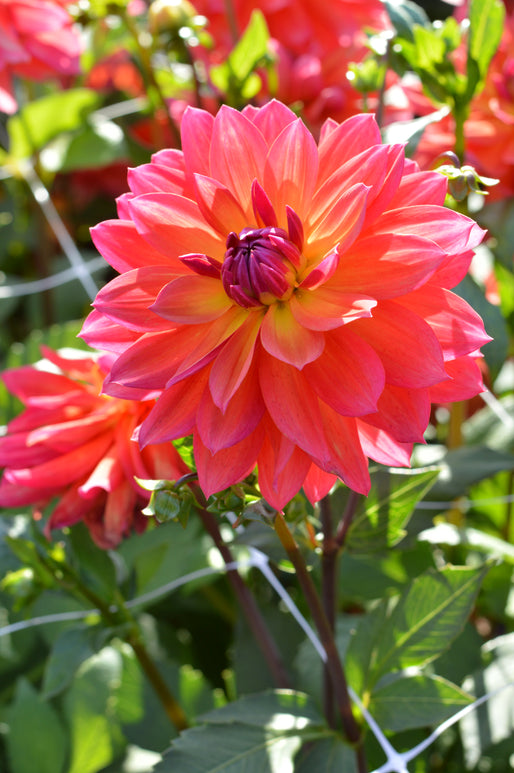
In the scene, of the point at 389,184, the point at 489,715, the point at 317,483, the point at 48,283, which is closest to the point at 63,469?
the point at 317,483

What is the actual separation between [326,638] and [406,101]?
1.89 feet

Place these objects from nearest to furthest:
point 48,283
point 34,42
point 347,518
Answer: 1. point 347,518
2. point 34,42
3. point 48,283

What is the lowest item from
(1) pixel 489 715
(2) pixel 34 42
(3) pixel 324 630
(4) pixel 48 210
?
(1) pixel 489 715

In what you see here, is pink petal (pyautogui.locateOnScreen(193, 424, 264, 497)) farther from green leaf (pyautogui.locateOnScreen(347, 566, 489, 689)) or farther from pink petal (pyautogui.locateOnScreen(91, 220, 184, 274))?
green leaf (pyautogui.locateOnScreen(347, 566, 489, 689))

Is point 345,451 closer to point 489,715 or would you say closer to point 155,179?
point 155,179

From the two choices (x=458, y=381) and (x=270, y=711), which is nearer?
(x=458, y=381)

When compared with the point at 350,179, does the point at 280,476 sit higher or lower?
lower

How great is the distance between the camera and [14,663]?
91cm

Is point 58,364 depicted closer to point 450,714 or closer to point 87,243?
point 450,714

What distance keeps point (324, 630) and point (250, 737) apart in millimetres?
114

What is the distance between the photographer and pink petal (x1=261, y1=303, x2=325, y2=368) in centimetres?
45

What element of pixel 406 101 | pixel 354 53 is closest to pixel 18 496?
pixel 406 101

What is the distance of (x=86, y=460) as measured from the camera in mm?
617

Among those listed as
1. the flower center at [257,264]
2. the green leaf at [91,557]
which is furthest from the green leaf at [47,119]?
the flower center at [257,264]
